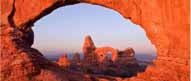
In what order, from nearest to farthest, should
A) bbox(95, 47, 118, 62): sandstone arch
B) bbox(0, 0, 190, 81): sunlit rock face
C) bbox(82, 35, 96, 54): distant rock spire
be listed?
bbox(0, 0, 190, 81): sunlit rock face, bbox(95, 47, 118, 62): sandstone arch, bbox(82, 35, 96, 54): distant rock spire

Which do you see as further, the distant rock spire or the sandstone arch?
the distant rock spire

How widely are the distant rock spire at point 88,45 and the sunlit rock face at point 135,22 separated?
25.6 metres

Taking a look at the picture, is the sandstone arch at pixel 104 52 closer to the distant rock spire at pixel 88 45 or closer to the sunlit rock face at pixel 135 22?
the distant rock spire at pixel 88 45

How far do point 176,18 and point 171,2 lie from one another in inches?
31.5

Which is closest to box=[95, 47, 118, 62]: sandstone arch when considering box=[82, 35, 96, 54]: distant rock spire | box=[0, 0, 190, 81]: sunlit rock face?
box=[82, 35, 96, 54]: distant rock spire

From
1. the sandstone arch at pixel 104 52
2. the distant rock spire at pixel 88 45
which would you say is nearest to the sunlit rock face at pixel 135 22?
the sandstone arch at pixel 104 52

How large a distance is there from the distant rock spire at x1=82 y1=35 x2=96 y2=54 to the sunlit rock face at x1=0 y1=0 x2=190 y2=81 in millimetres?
25551

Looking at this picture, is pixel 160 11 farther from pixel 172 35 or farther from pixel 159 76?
pixel 159 76

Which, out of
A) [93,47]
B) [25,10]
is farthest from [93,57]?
[25,10]

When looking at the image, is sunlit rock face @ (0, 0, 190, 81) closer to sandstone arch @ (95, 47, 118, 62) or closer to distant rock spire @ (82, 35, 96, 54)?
sandstone arch @ (95, 47, 118, 62)

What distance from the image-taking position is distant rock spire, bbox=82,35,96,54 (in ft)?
→ 138

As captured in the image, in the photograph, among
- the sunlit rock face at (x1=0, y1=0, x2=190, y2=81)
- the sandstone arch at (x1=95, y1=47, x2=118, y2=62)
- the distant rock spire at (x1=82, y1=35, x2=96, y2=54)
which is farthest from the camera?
the distant rock spire at (x1=82, y1=35, x2=96, y2=54)

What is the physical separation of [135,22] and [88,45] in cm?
2705

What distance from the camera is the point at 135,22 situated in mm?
15938
